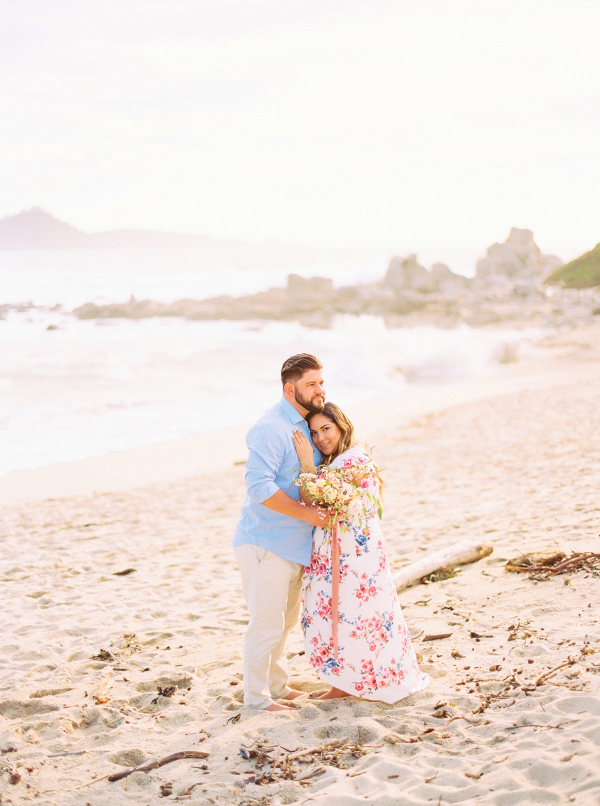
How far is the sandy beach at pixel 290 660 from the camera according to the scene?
3.22m

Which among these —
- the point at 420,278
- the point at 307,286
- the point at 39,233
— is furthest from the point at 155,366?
the point at 420,278

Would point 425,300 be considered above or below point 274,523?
above

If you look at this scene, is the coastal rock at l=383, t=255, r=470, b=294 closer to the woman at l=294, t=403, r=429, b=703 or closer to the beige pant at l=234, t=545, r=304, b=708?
the woman at l=294, t=403, r=429, b=703

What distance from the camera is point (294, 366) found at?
12.8 feet

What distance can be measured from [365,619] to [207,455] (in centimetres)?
916

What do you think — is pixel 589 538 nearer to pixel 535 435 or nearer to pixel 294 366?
pixel 294 366

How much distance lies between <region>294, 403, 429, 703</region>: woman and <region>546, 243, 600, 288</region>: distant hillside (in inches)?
97.1

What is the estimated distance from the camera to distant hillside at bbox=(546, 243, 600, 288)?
5.20 meters

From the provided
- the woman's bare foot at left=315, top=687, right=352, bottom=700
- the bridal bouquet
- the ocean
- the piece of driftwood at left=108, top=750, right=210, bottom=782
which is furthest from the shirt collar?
the ocean

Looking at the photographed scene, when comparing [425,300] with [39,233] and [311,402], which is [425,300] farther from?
[311,402]

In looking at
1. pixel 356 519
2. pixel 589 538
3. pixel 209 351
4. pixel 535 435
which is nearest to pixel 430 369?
pixel 209 351

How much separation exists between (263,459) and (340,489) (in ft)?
1.49

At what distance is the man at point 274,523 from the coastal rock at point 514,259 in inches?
2115

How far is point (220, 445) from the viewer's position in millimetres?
13680
